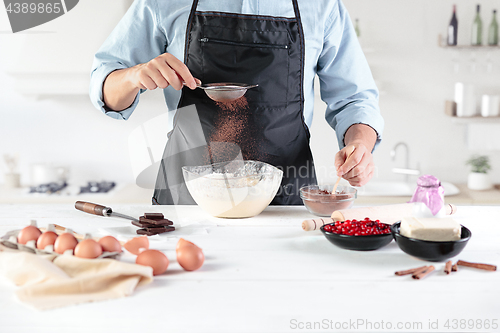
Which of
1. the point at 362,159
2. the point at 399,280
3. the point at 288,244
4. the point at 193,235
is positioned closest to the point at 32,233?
the point at 193,235

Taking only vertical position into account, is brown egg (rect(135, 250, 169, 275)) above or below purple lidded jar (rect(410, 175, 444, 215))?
below

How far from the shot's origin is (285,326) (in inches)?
25.5

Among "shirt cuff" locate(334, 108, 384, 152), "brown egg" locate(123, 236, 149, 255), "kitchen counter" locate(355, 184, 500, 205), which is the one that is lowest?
"kitchen counter" locate(355, 184, 500, 205)

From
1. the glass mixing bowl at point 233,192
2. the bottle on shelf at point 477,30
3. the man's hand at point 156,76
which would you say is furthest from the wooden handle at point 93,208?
the bottle on shelf at point 477,30

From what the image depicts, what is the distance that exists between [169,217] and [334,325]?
25.3 inches

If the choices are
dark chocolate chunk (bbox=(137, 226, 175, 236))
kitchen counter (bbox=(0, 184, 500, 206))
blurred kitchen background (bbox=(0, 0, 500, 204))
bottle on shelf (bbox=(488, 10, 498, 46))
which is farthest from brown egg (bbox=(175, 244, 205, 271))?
bottle on shelf (bbox=(488, 10, 498, 46))

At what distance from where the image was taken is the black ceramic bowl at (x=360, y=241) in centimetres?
89

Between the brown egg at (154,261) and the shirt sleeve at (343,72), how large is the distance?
0.86m

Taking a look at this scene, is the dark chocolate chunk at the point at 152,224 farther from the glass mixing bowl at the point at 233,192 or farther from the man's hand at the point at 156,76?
the man's hand at the point at 156,76

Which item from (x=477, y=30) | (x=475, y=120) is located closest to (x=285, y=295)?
(x=475, y=120)

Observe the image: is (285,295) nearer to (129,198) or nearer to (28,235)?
(28,235)

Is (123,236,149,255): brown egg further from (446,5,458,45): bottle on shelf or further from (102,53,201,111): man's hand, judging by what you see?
(446,5,458,45): bottle on shelf

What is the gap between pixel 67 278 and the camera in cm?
72

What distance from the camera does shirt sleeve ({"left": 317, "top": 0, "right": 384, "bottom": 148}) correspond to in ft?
4.93
